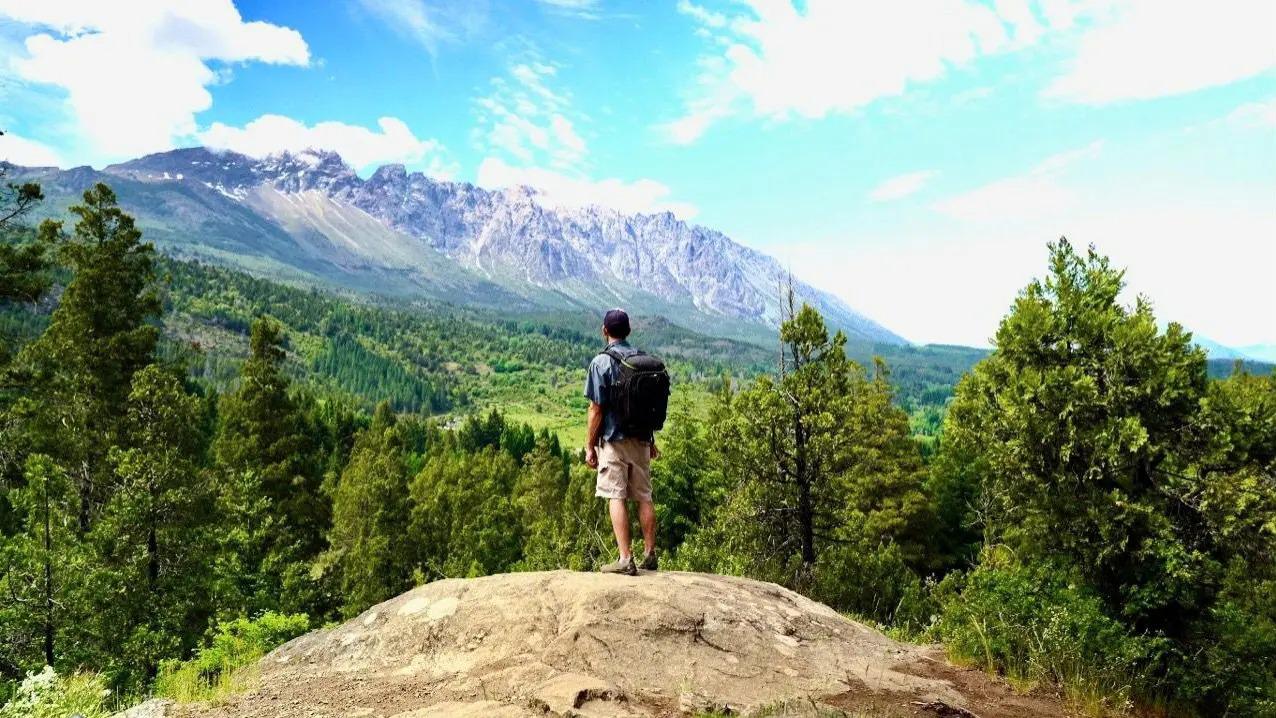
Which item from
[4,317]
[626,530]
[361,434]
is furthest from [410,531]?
[4,317]

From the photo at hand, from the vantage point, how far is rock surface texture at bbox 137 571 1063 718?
6156mm

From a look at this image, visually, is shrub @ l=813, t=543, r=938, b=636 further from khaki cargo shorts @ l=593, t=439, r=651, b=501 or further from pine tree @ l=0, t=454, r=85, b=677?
pine tree @ l=0, t=454, r=85, b=677

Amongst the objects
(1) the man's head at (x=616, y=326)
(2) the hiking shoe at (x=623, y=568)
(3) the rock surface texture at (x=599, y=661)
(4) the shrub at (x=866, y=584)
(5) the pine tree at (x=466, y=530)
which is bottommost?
(5) the pine tree at (x=466, y=530)

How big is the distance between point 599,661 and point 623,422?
2.79m

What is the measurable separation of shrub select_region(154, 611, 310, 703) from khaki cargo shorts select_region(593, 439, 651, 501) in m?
4.38

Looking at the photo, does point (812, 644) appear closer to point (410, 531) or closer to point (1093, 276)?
point (1093, 276)

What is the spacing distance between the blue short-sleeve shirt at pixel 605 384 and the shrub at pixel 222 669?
15.4 ft

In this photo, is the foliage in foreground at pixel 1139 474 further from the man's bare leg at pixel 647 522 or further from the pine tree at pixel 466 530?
the pine tree at pixel 466 530

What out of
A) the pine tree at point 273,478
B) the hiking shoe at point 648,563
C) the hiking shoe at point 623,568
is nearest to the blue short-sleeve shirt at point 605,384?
the hiking shoe at point 623,568

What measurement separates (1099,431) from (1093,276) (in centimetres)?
396

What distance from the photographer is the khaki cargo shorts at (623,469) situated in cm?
877

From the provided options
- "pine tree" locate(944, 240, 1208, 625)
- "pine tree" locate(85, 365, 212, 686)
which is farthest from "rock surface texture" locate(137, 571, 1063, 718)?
"pine tree" locate(85, 365, 212, 686)

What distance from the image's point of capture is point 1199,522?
47.0ft

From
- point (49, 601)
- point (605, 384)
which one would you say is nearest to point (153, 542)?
point (49, 601)
